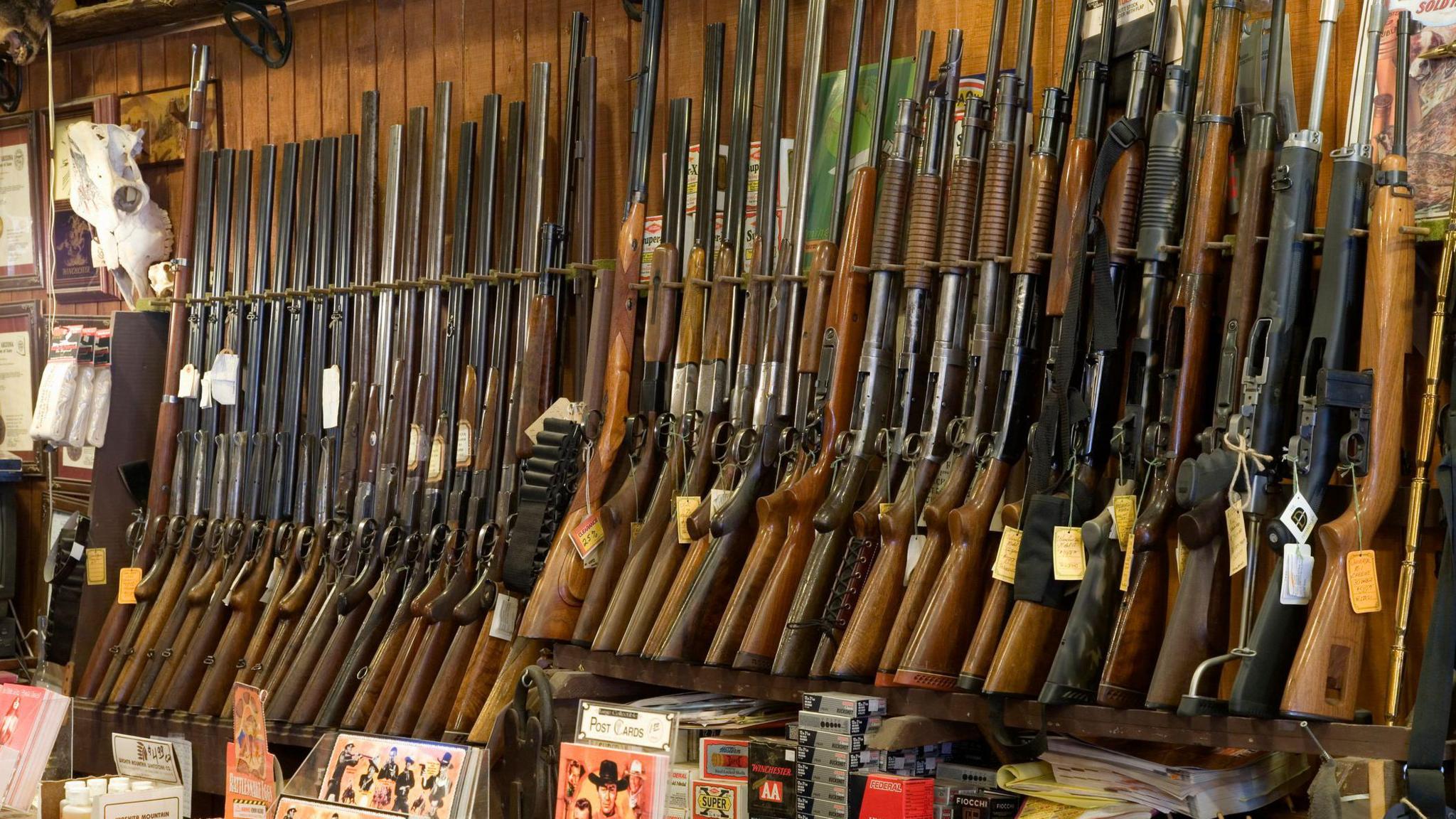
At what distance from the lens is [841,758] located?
310cm

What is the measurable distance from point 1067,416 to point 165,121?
3946mm

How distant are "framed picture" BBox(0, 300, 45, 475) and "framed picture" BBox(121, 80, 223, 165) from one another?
32.4 inches

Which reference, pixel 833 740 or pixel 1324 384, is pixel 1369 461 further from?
pixel 833 740

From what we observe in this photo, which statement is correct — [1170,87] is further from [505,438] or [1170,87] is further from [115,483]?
[115,483]

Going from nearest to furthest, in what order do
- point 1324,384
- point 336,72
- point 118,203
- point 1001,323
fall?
point 1324,384
point 1001,323
point 336,72
point 118,203

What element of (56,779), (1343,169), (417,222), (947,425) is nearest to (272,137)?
(417,222)

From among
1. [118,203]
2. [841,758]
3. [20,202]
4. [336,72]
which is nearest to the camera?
[841,758]

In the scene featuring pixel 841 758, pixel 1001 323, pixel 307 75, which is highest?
pixel 307 75

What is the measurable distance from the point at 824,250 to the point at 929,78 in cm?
48

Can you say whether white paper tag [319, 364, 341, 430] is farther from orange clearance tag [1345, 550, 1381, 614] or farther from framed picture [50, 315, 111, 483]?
orange clearance tag [1345, 550, 1381, 614]

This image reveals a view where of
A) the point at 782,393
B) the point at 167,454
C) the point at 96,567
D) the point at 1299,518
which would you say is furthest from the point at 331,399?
the point at 1299,518

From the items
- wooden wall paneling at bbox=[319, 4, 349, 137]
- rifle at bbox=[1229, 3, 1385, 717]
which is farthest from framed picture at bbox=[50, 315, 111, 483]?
rifle at bbox=[1229, 3, 1385, 717]

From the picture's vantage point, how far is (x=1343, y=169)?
2920 mm

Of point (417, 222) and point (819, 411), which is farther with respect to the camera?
point (417, 222)
